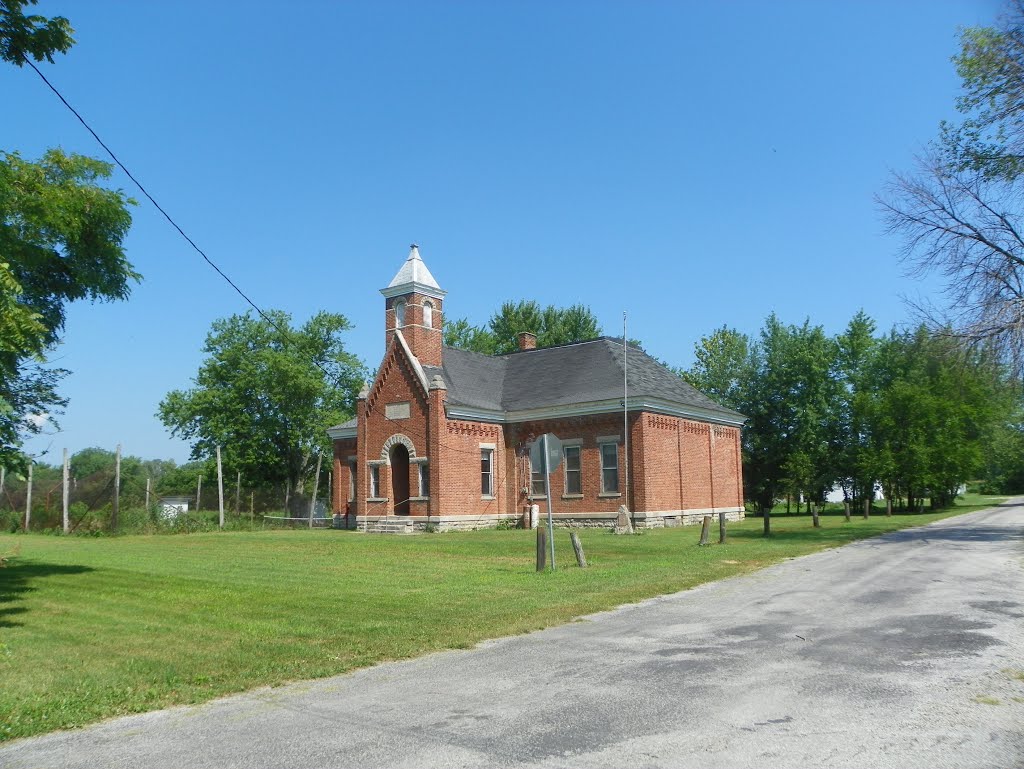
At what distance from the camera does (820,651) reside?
322 inches

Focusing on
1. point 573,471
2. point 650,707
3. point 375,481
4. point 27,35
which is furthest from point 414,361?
point 650,707

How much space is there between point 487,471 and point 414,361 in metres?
5.89

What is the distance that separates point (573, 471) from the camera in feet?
113

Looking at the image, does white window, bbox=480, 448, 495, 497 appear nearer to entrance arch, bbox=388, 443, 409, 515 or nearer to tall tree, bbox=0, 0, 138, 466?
entrance arch, bbox=388, 443, 409, 515

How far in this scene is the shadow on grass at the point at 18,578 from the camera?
1187 cm

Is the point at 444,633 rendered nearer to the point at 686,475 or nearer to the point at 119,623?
the point at 119,623

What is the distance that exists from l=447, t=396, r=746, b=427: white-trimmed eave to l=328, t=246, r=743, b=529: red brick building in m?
0.05

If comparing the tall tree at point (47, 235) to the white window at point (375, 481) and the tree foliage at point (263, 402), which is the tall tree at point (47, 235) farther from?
the tree foliage at point (263, 402)

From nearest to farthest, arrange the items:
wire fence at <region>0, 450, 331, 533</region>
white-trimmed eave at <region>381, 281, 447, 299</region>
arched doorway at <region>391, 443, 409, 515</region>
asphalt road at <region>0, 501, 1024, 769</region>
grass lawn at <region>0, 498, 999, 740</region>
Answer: asphalt road at <region>0, 501, 1024, 769</region> < grass lawn at <region>0, 498, 999, 740</region> < wire fence at <region>0, 450, 331, 533</region> < white-trimmed eave at <region>381, 281, 447, 299</region> < arched doorway at <region>391, 443, 409, 515</region>

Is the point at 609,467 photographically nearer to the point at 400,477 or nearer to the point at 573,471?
the point at 573,471

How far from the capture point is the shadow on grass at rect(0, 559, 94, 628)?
11.9 m

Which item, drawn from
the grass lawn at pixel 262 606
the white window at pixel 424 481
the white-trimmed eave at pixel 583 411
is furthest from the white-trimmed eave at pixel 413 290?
the grass lawn at pixel 262 606

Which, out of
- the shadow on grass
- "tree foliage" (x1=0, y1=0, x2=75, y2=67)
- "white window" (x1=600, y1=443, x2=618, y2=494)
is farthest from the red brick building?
"tree foliage" (x1=0, y1=0, x2=75, y2=67)

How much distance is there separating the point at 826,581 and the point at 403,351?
78.1ft
